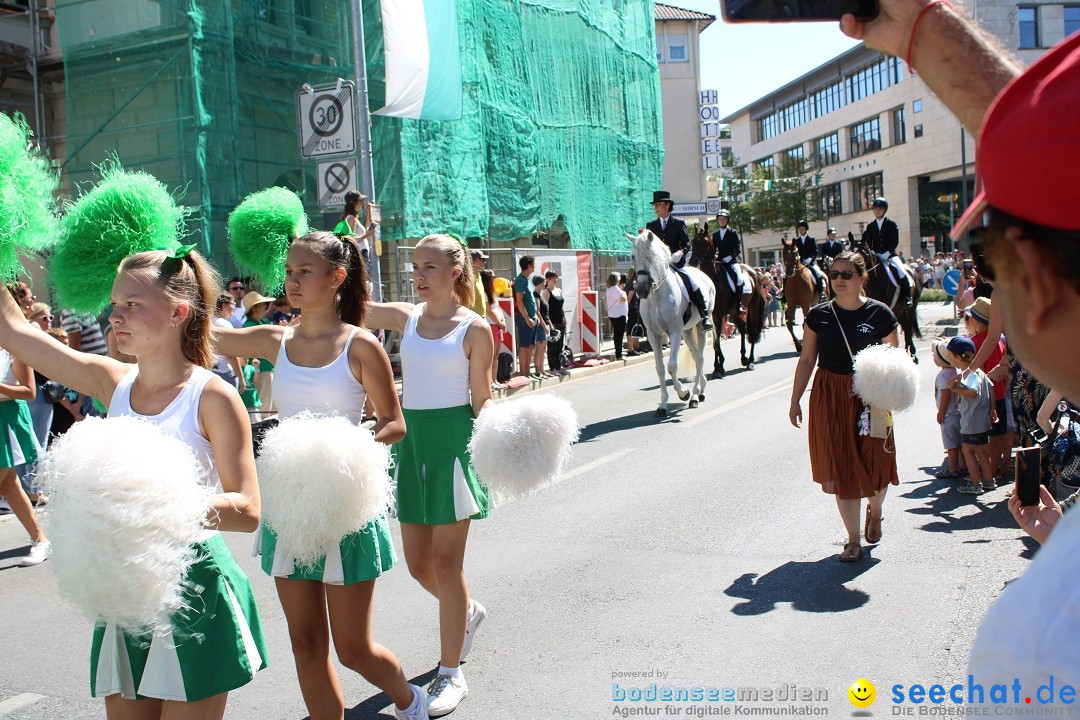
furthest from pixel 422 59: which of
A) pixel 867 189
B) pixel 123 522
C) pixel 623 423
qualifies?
pixel 867 189

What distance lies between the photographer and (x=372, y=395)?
363 cm

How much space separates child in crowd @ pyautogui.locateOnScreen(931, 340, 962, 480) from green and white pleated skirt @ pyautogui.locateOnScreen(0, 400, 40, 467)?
6992 millimetres

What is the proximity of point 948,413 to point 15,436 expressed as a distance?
718cm

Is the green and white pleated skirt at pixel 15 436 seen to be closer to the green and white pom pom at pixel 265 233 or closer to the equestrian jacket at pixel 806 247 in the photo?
the green and white pom pom at pixel 265 233

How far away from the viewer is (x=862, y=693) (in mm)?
3969

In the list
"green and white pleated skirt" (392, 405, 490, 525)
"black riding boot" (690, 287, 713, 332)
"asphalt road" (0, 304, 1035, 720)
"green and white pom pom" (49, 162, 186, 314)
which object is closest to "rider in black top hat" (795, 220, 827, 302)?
"black riding boot" (690, 287, 713, 332)

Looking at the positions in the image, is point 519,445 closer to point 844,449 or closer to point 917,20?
point 917,20

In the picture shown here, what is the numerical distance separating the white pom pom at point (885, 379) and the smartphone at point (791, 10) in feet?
13.6

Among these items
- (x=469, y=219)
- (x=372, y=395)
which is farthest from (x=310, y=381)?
(x=469, y=219)

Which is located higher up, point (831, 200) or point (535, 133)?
point (831, 200)

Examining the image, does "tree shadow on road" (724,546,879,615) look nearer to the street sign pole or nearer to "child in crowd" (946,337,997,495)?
"child in crowd" (946,337,997,495)

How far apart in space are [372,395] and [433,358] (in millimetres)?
632

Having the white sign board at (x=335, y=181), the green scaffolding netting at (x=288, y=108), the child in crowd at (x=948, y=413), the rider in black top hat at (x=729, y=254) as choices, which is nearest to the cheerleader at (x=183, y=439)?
the child in crowd at (x=948, y=413)

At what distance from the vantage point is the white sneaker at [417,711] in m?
3.69
